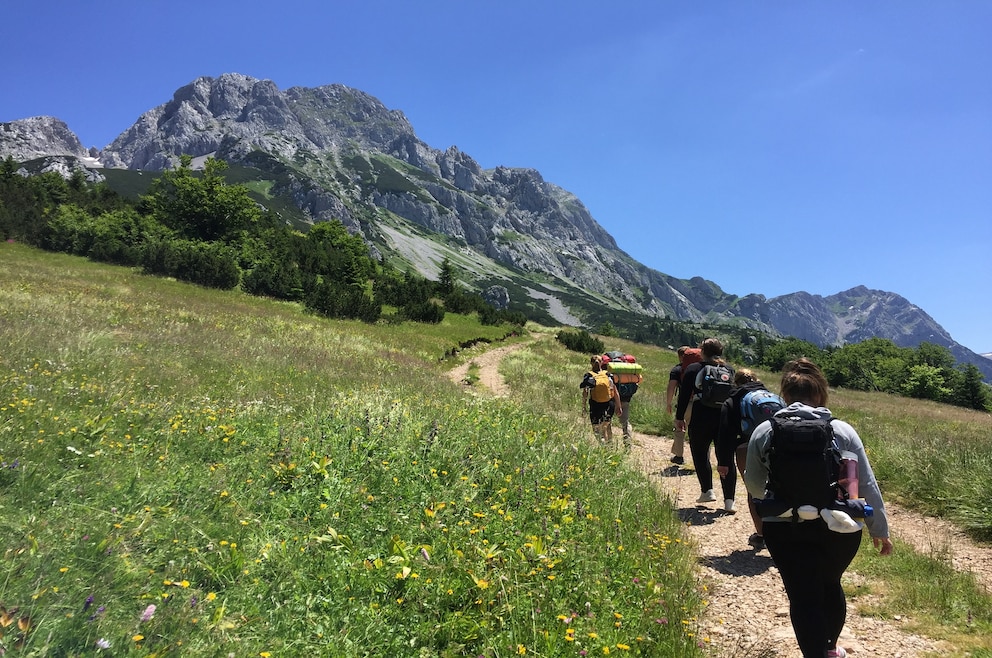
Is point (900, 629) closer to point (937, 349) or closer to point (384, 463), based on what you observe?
point (384, 463)

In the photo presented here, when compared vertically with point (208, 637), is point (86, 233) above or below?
above

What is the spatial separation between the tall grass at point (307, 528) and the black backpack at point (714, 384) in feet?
6.53

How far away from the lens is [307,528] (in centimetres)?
415

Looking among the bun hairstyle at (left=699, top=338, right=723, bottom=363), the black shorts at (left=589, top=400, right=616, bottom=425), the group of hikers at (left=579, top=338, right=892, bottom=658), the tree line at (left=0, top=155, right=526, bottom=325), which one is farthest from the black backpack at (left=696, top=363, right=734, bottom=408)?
the tree line at (left=0, top=155, right=526, bottom=325)

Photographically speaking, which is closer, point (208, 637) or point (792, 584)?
point (208, 637)

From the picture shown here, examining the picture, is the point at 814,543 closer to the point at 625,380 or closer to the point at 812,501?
the point at 812,501

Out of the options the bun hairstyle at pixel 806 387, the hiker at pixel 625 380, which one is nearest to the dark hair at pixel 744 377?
the bun hairstyle at pixel 806 387

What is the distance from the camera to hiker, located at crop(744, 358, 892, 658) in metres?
3.36

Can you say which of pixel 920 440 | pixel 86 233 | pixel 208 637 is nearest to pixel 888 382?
pixel 920 440

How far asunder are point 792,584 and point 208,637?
3.98 meters

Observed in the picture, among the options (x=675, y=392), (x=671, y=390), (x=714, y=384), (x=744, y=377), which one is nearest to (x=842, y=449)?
(x=744, y=377)

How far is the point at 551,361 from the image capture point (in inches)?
1131

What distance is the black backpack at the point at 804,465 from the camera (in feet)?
10.6

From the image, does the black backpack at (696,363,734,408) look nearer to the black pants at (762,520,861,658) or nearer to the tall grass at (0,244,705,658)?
the tall grass at (0,244,705,658)
